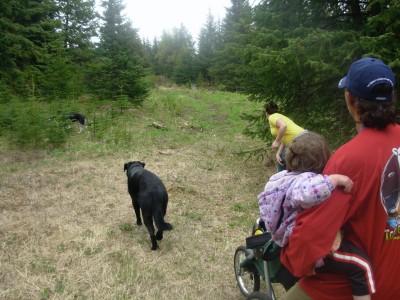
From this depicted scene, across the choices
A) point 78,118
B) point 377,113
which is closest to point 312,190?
point 377,113

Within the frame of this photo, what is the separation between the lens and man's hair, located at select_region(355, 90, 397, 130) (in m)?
1.56

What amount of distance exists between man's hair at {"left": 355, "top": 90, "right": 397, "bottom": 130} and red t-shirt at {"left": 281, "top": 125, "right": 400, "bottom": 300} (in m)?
0.03

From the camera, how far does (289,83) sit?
707 centimetres

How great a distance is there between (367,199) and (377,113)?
41 cm

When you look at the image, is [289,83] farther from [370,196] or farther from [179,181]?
[370,196]

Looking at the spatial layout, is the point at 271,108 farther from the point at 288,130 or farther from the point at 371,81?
the point at 371,81

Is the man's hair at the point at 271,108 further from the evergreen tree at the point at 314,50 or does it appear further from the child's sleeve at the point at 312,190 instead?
the child's sleeve at the point at 312,190

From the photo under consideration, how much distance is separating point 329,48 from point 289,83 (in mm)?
1652

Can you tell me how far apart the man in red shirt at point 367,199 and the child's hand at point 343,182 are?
0.08 ft

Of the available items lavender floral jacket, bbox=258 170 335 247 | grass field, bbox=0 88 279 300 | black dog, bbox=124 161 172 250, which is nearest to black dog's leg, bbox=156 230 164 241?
black dog, bbox=124 161 172 250

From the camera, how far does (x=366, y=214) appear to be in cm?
153

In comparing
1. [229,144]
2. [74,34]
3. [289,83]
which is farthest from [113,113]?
[74,34]

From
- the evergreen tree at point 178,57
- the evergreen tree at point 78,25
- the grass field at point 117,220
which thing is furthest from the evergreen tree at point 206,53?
the grass field at point 117,220

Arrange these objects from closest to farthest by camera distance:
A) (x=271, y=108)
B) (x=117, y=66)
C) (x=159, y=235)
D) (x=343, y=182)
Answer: (x=343, y=182)
(x=159, y=235)
(x=271, y=108)
(x=117, y=66)
